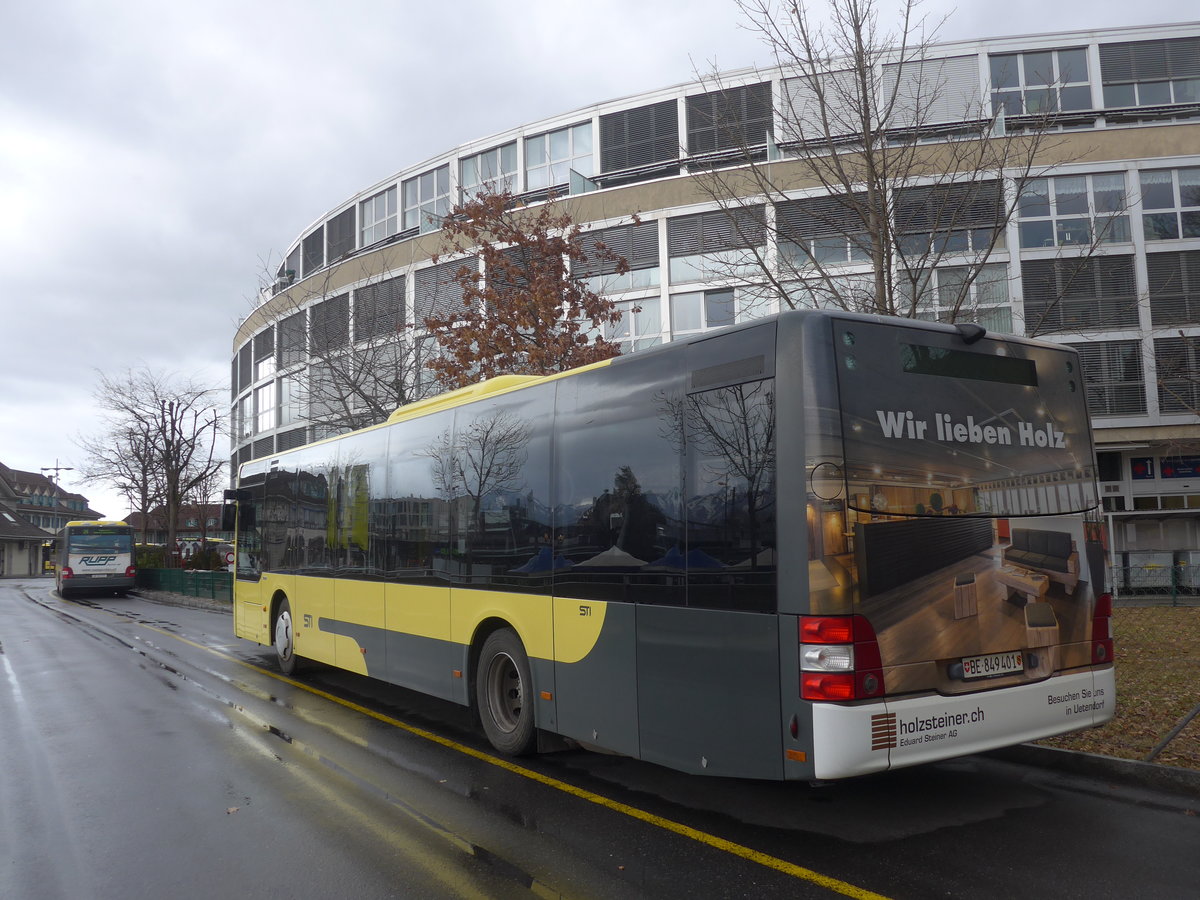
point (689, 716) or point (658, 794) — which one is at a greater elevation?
point (689, 716)

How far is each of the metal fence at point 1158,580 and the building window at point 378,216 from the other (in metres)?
28.1

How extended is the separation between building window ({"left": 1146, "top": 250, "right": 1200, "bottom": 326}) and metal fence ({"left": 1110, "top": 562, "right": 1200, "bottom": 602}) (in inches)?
274

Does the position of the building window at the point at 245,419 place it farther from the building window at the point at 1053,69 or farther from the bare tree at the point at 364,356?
the building window at the point at 1053,69

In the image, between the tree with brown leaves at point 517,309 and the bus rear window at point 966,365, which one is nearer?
the bus rear window at point 966,365

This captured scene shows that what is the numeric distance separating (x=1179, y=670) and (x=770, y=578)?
27.3ft

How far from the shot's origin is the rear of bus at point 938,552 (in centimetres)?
460

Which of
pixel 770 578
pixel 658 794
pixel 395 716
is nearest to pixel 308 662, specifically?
pixel 395 716

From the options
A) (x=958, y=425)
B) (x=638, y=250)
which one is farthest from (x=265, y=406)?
(x=958, y=425)

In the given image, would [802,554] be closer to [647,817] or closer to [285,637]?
[647,817]

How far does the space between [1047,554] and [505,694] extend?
437 centimetres

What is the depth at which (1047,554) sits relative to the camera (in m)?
5.48

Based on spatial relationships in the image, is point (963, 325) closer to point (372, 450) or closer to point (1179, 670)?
point (372, 450)

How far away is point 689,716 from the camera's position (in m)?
5.24

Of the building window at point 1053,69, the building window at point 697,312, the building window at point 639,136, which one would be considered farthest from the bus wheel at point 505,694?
the building window at point 1053,69
